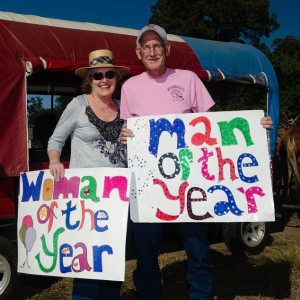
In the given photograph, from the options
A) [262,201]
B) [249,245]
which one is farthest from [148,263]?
[249,245]

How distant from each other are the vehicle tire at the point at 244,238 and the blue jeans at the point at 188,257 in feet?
9.38

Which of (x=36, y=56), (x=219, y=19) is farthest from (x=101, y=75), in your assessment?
(x=219, y=19)

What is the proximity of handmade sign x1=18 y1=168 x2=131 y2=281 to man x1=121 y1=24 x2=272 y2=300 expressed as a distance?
320mm

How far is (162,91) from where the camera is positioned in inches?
121

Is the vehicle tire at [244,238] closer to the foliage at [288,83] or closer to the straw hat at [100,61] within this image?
the straw hat at [100,61]

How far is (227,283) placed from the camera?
4.67m

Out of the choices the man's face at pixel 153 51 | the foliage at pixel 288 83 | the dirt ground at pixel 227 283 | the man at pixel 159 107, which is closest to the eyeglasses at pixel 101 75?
the man at pixel 159 107

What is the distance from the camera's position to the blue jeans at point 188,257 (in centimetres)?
308

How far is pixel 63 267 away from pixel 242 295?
201cm

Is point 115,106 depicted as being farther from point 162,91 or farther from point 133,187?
point 133,187

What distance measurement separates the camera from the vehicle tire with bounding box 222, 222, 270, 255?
5918 mm

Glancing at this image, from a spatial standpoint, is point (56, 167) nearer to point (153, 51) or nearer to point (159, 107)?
point (159, 107)

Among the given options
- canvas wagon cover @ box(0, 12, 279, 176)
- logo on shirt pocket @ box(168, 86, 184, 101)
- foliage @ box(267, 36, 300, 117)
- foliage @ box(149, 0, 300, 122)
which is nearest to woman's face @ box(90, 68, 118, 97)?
logo on shirt pocket @ box(168, 86, 184, 101)

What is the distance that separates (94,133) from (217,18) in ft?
117
